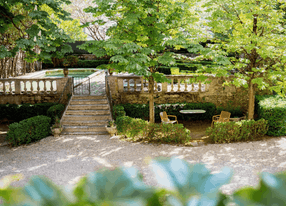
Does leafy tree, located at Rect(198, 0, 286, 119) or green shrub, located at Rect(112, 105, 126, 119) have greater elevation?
leafy tree, located at Rect(198, 0, 286, 119)

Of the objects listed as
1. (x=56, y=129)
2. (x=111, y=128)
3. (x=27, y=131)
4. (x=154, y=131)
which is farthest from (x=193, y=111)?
(x=27, y=131)

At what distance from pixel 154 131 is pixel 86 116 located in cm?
398

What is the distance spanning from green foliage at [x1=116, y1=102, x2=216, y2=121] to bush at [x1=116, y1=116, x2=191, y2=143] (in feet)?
8.47

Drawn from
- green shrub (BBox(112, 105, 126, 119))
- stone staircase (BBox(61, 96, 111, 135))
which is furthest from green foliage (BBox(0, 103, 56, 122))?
green shrub (BBox(112, 105, 126, 119))

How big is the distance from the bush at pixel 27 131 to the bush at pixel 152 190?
399 inches

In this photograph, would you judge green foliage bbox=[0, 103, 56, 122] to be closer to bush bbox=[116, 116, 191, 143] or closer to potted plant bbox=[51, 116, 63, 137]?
potted plant bbox=[51, 116, 63, 137]

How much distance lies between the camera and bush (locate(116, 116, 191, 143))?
9.59 metres

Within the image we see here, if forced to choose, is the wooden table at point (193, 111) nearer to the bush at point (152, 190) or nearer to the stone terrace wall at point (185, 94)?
the stone terrace wall at point (185, 94)

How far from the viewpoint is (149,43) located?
9.16 metres

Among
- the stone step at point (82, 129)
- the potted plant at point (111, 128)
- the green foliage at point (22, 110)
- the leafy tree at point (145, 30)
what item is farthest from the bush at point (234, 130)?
the green foliage at point (22, 110)

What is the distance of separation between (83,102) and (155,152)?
589 cm

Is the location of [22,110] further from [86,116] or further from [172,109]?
[172,109]

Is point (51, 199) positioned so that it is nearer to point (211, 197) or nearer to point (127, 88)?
point (211, 197)

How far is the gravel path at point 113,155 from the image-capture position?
727 cm
